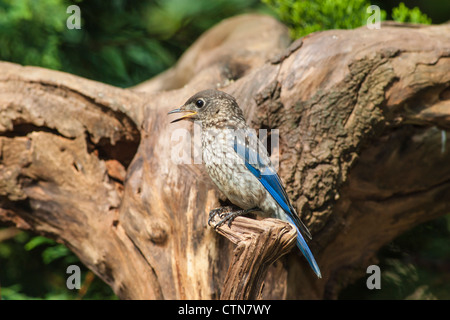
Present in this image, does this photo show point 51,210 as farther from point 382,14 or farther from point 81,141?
point 382,14

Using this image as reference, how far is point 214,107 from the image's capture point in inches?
126

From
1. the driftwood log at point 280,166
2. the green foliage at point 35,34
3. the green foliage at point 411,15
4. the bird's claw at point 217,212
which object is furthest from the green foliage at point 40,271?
the green foliage at point 411,15

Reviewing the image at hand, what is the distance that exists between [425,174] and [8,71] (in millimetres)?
3121

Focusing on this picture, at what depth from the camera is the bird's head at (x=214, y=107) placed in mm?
3193

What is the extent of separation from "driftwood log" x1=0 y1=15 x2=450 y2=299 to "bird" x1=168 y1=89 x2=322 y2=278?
254 millimetres

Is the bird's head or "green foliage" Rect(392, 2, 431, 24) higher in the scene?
"green foliage" Rect(392, 2, 431, 24)

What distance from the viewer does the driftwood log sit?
339 cm

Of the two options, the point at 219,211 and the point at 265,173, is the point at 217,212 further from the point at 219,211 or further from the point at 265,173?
the point at 265,173

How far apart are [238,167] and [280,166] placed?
1.53ft

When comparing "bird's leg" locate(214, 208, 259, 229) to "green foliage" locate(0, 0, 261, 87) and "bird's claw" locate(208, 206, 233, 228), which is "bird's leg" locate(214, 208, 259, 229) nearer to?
"bird's claw" locate(208, 206, 233, 228)

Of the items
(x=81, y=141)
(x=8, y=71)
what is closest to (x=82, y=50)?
(x=8, y=71)

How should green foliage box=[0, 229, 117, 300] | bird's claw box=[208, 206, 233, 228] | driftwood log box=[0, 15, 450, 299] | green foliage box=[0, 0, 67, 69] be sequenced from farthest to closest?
green foliage box=[0, 0, 67, 69], green foliage box=[0, 229, 117, 300], driftwood log box=[0, 15, 450, 299], bird's claw box=[208, 206, 233, 228]

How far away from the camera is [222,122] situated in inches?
125

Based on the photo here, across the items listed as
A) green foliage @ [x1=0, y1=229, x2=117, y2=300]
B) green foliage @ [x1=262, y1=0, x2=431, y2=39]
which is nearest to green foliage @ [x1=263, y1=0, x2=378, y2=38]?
green foliage @ [x1=262, y1=0, x2=431, y2=39]
